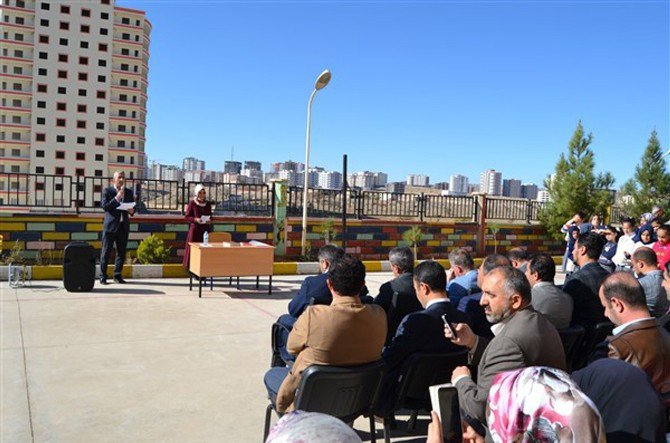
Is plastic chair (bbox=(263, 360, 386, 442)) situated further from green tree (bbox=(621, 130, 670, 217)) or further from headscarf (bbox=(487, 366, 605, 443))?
green tree (bbox=(621, 130, 670, 217))

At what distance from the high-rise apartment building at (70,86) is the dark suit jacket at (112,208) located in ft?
265

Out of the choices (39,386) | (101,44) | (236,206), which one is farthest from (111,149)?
(39,386)

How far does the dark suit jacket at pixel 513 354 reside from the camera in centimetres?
250

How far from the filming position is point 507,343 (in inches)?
103

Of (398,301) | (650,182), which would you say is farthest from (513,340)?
(650,182)

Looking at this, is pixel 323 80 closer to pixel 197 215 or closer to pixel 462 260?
pixel 197 215

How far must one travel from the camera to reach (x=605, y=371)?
2109 mm

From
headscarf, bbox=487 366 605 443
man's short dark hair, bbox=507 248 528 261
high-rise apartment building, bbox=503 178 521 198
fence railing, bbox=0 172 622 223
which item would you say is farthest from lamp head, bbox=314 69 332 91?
high-rise apartment building, bbox=503 178 521 198

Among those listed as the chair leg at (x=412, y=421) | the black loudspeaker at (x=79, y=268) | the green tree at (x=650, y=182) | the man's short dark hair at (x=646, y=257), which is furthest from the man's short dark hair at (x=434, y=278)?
the green tree at (x=650, y=182)

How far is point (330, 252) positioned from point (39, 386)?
263 centimetres

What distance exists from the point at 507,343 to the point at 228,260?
6476 millimetres

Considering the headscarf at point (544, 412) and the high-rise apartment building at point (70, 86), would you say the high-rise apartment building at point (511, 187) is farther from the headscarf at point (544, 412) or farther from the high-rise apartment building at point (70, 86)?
the headscarf at point (544, 412)

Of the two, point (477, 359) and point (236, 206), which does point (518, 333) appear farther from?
point (236, 206)

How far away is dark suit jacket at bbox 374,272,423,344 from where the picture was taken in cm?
436
